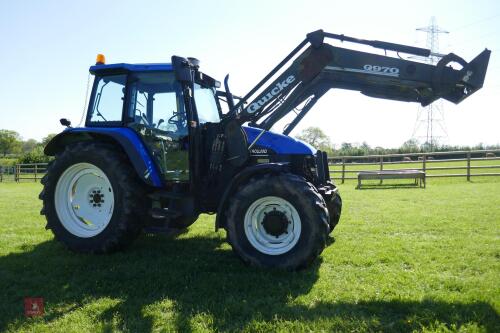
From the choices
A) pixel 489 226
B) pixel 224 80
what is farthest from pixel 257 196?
pixel 489 226

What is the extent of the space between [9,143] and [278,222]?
91422mm

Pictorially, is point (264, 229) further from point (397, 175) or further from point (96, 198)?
point (397, 175)

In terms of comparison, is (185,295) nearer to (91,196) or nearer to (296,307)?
(296,307)

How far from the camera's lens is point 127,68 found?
5.36 m

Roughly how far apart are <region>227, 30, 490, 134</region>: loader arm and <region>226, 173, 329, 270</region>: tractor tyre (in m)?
1.03

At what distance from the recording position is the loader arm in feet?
14.3

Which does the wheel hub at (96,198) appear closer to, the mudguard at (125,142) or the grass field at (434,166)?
the mudguard at (125,142)

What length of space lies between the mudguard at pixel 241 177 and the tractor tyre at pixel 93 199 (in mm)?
1116

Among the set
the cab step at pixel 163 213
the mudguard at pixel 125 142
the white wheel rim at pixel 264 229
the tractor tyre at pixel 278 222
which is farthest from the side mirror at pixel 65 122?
the white wheel rim at pixel 264 229

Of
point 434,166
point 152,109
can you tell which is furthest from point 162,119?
point 434,166

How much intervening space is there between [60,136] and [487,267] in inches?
219

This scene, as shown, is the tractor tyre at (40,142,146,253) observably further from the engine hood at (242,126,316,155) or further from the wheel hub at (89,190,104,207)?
the engine hood at (242,126,316,155)

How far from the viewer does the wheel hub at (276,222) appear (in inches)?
174

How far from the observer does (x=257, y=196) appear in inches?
172
